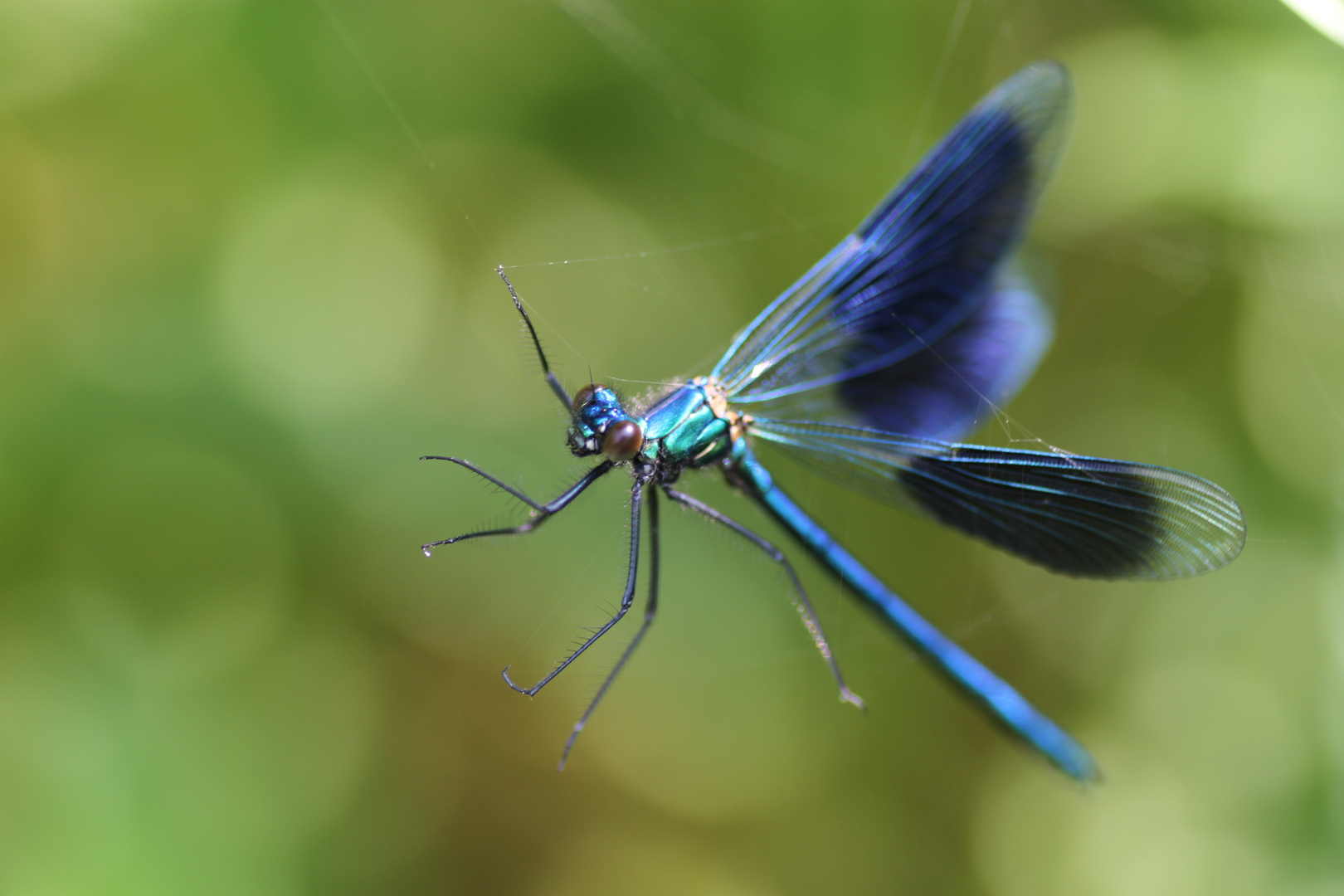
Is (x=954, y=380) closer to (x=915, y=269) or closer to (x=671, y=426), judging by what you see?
(x=915, y=269)

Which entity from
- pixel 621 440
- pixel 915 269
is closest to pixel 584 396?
pixel 621 440

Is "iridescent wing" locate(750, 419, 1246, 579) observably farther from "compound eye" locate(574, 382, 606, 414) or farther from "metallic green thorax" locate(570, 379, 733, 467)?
"compound eye" locate(574, 382, 606, 414)

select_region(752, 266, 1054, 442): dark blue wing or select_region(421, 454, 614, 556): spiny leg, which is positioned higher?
select_region(752, 266, 1054, 442): dark blue wing

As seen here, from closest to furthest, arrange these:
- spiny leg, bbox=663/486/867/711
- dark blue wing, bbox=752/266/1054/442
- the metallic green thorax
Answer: the metallic green thorax
spiny leg, bbox=663/486/867/711
dark blue wing, bbox=752/266/1054/442

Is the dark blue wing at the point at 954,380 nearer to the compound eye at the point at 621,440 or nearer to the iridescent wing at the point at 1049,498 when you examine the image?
the iridescent wing at the point at 1049,498

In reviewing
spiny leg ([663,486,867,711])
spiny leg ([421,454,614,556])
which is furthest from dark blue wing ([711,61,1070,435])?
spiny leg ([421,454,614,556])

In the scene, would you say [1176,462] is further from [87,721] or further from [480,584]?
[87,721]

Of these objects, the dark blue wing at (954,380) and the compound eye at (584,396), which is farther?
the dark blue wing at (954,380)

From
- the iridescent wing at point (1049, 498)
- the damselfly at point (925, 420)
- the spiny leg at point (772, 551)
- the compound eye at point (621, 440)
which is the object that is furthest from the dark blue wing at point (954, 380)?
the compound eye at point (621, 440)
